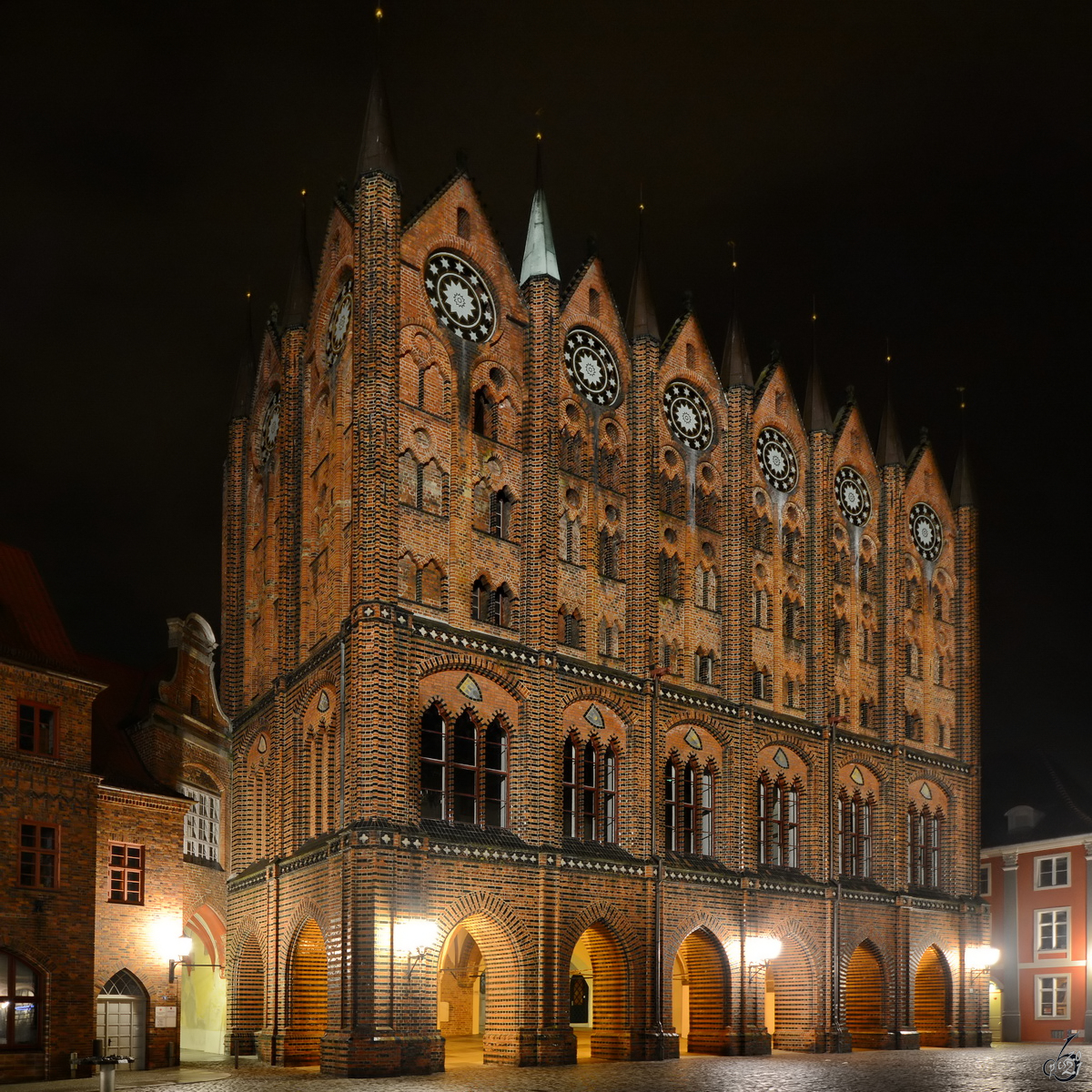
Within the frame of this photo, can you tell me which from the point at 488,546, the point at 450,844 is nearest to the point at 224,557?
the point at 488,546

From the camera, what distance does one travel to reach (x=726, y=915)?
4397cm

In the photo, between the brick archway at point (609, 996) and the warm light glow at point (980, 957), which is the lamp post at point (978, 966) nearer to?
the warm light glow at point (980, 957)

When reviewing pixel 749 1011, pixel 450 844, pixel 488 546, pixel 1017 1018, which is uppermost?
pixel 488 546

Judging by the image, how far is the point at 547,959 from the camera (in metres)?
38.5

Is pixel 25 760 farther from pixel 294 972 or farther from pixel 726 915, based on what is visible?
pixel 726 915

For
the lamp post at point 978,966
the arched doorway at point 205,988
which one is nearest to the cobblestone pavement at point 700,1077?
the arched doorway at point 205,988

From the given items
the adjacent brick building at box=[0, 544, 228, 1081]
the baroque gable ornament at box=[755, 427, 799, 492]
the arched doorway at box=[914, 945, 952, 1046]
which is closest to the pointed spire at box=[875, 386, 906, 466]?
the baroque gable ornament at box=[755, 427, 799, 492]

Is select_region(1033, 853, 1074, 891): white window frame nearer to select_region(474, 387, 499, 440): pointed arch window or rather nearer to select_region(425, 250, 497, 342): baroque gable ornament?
select_region(474, 387, 499, 440): pointed arch window

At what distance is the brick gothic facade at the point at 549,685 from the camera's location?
3753cm

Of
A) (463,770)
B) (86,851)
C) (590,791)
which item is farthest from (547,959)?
(86,851)

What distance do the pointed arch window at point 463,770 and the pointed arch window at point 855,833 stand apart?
50.7 ft

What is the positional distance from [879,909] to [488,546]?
2043 centimetres

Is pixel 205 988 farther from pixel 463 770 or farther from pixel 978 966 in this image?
pixel 978 966

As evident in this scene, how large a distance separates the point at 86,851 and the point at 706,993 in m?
19.1
